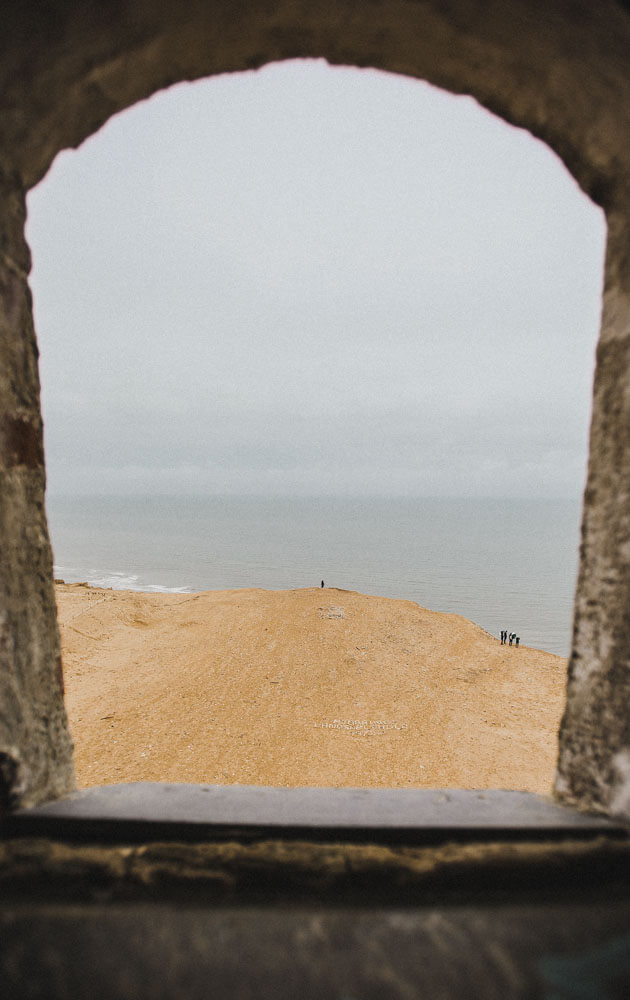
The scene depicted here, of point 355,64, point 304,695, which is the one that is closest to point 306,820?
point 355,64

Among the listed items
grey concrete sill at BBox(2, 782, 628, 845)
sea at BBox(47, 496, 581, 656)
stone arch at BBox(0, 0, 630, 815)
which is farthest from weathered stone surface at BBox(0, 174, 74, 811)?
sea at BBox(47, 496, 581, 656)

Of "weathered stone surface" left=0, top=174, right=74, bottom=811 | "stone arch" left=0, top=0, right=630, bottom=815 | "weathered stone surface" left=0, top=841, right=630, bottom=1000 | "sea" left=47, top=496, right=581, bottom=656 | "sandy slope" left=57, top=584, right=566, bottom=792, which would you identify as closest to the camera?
"weathered stone surface" left=0, top=841, right=630, bottom=1000

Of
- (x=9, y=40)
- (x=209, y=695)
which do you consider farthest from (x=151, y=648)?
(x=9, y=40)

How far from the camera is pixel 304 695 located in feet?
27.1

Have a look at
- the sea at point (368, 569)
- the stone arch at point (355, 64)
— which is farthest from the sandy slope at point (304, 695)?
the sea at point (368, 569)

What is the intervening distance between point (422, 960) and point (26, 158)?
2716mm

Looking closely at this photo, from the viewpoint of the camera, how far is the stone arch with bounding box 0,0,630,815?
1330mm

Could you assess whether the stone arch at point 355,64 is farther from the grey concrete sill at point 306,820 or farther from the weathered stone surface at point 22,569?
the grey concrete sill at point 306,820

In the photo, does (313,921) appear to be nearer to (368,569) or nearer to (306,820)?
(306,820)

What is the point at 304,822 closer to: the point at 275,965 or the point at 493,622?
the point at 275,965

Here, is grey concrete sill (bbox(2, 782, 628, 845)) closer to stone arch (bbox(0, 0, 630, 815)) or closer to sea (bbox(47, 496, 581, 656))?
stone arch (bbox(0, 0, 630, 815))

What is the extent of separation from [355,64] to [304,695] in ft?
28.3

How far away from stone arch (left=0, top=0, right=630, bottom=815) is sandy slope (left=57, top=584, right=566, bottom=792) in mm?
4897

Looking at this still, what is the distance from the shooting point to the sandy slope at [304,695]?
6.02 metres
